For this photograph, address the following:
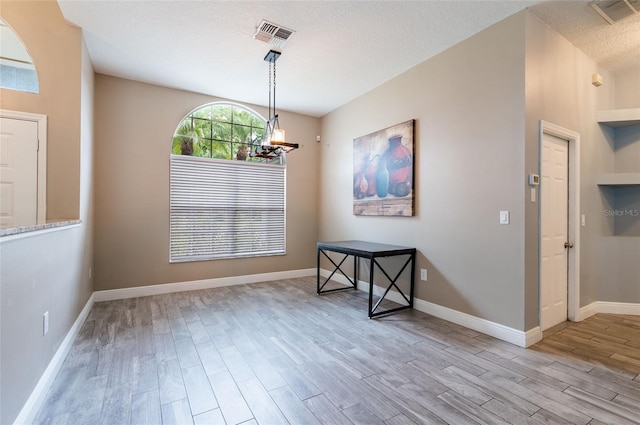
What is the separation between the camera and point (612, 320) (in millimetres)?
3287

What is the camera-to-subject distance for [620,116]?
3.48m

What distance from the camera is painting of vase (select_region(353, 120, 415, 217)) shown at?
369cm

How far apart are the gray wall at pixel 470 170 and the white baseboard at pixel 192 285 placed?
2074 mm

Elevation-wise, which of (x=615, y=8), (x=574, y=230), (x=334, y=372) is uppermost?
(x=615, y=8)

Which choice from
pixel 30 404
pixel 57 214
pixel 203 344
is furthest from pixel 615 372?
pixel 57 214

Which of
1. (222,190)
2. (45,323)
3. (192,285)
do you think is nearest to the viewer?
(45,323)

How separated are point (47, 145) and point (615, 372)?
17.1ft

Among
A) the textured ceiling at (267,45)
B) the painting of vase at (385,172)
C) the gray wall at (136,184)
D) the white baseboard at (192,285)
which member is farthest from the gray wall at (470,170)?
the gray wall at (136,184)

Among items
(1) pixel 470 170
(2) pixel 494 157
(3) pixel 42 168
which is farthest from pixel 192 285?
(2) pixel 494 157

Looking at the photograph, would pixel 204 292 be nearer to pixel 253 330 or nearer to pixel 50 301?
pixel 253 330

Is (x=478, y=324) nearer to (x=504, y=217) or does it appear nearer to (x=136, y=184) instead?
(x=504, y=217)

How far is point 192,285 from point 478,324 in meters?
3.81

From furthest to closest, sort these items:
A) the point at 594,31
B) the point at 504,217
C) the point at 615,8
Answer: the point at 594,31
the point at 504,217
the point at 615,8

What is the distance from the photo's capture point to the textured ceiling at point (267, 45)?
2.61 metres
